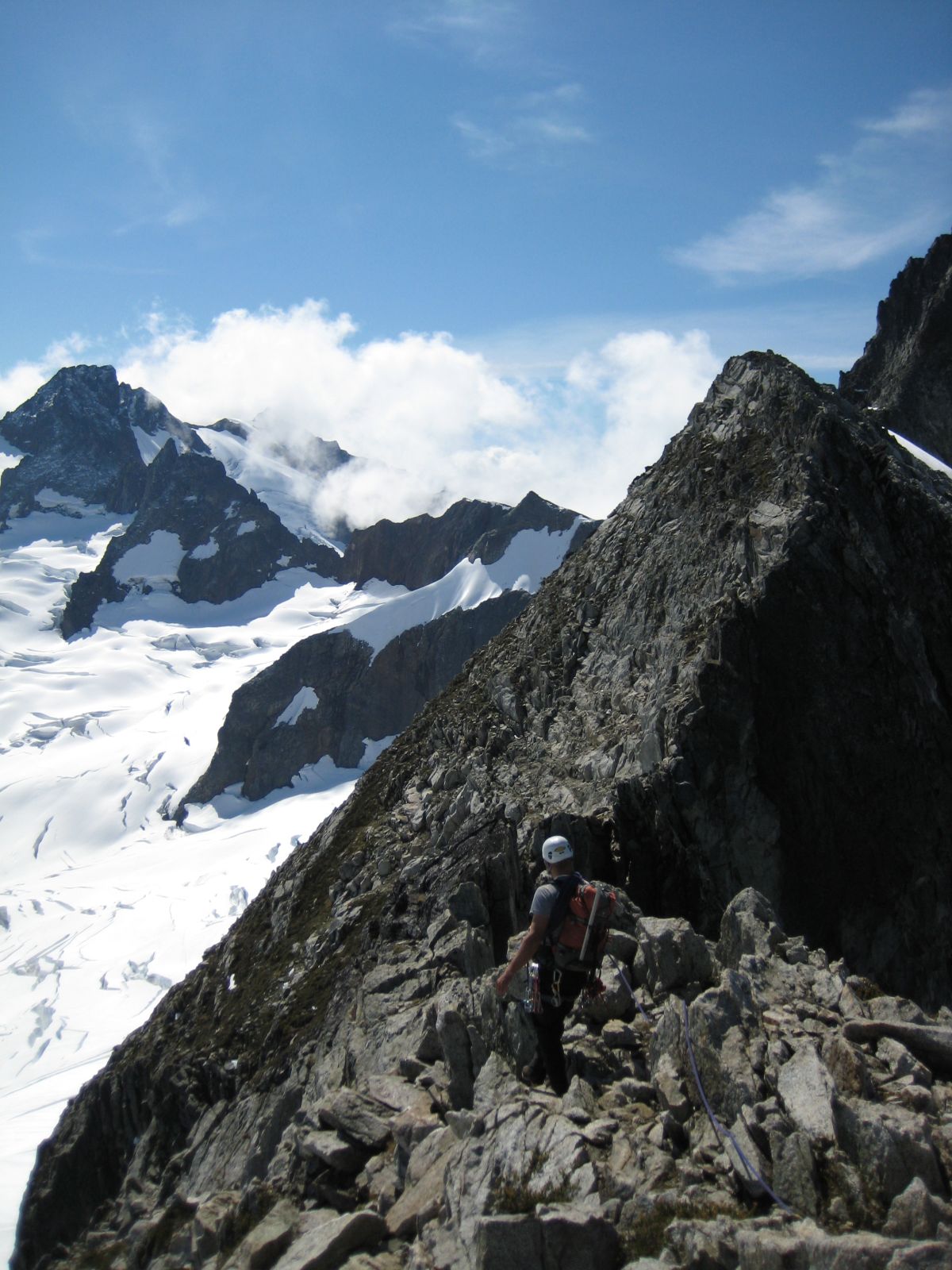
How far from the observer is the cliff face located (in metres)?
8.68

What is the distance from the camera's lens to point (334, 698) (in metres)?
159

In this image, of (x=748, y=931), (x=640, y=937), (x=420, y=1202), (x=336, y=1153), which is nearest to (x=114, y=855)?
(x=336, y=1153)

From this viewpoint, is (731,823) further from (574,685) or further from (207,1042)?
(207,1042)

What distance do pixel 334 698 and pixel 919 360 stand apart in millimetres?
108990

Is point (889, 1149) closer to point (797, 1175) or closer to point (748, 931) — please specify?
point (797, 1175)

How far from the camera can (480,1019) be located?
42.5 feet

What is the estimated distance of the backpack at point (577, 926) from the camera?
10.9 m

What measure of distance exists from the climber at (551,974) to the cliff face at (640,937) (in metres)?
0.61

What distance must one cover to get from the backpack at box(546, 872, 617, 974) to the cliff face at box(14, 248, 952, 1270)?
111 cm

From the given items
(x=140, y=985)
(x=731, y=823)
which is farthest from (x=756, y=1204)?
(x=140, y=985)

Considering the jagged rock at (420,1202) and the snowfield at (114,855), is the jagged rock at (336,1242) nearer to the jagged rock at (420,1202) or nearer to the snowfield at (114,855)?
the jagged rock at (420,1202)

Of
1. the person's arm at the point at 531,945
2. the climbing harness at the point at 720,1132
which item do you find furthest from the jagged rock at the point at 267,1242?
the climbing harness at the point at 720,1132

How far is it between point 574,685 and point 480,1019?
620 inches

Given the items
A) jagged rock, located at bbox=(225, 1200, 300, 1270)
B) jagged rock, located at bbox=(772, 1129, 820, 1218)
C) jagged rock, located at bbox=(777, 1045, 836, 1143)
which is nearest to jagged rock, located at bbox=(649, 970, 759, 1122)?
jagged rock, located at bbox=(777, 1045, 836, 1143)
